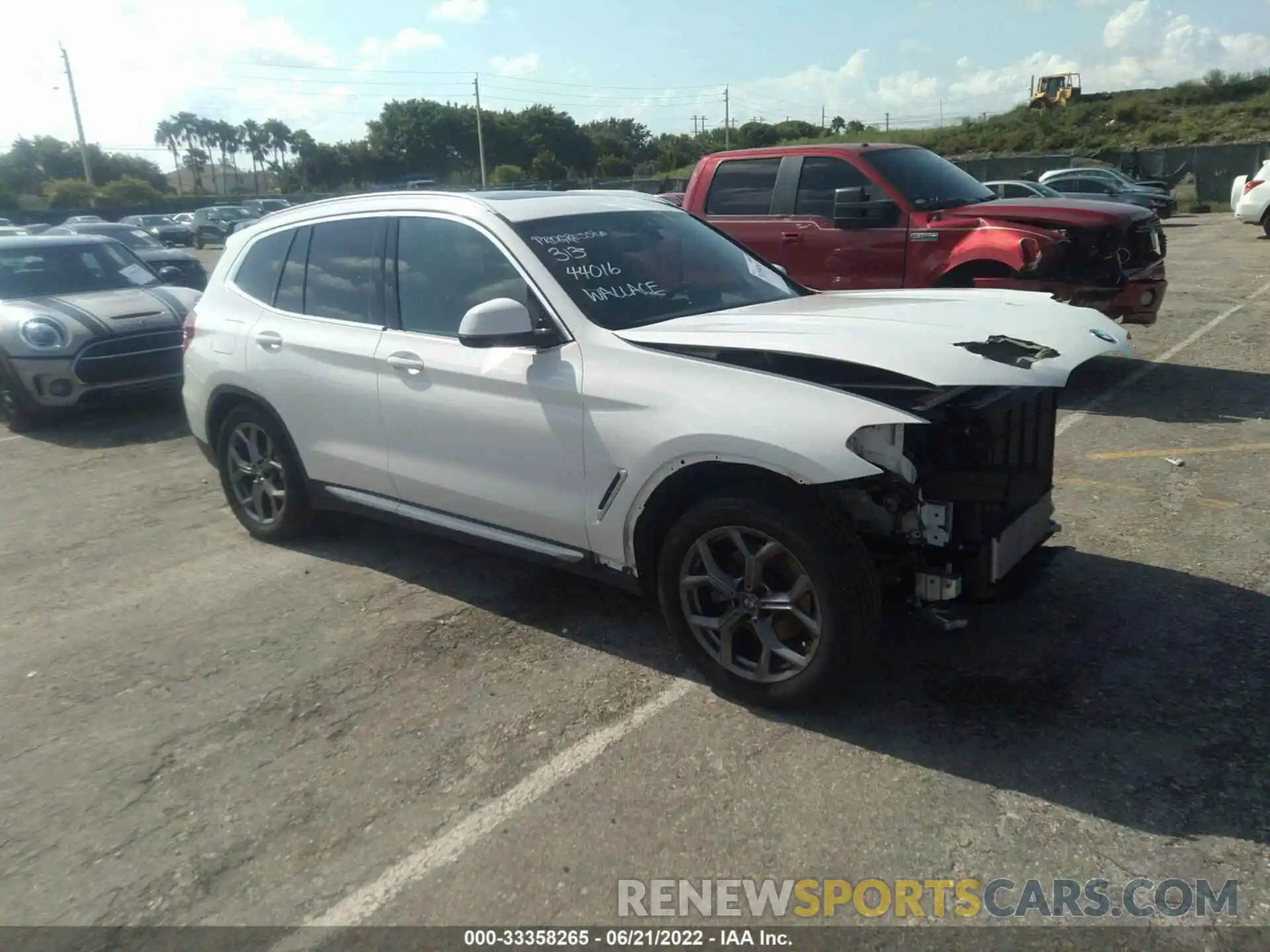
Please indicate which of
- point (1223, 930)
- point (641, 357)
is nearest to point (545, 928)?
point (1223, 930)

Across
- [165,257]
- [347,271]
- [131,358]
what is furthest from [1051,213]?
[165,257]

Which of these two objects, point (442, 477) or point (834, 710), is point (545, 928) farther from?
point (442, 477)

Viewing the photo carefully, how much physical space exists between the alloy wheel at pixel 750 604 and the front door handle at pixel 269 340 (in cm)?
267

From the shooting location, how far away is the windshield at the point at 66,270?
9469 mm

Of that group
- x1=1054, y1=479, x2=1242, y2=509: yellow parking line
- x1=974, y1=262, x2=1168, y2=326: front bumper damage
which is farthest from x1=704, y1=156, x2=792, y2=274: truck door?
x1=1054, y1=479, x2=1242, y2=509: yellow parking line

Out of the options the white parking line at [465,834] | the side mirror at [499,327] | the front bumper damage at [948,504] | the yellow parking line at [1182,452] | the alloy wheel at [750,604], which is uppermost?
the side mirror at [499,327]

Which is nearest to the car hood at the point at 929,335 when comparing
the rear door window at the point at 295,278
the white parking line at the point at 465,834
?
the white parking line at the point at 465,834

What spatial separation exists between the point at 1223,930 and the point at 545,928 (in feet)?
5.61

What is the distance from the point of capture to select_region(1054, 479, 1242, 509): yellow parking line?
212 inches

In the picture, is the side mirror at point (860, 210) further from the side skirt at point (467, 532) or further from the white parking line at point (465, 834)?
the white parking line at point (465, 834)

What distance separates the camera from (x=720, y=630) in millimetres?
3607

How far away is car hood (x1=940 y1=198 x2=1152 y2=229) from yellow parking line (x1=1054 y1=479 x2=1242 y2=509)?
296cm

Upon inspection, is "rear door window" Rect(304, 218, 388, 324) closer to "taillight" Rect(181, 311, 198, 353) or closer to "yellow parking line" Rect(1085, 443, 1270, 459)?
"taillight" Rect(181, 311, 198, 353)

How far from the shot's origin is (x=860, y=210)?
826 cm
